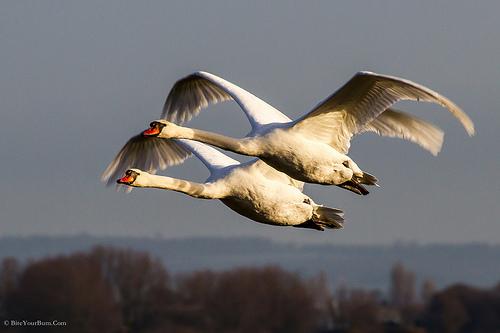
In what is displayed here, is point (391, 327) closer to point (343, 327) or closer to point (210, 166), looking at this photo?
point (343, 327)

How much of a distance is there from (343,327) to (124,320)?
1157cm

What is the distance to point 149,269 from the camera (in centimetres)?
7488

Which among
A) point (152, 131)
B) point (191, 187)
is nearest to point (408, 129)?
point (191, 187)

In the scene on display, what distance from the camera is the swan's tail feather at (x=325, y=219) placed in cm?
2342

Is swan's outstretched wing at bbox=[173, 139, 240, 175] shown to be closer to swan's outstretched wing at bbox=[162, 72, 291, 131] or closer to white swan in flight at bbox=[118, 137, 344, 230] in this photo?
white swan in flight at bbox=[118, 137, 344, 230]

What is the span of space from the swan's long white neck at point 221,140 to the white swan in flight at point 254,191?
693 mm

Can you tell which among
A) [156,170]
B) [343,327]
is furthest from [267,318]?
[156,170]

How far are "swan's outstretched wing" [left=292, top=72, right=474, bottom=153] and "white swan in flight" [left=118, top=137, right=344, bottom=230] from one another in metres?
0.93

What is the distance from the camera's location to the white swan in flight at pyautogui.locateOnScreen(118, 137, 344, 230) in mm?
22031

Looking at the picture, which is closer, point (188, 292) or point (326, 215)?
point (326, 215)

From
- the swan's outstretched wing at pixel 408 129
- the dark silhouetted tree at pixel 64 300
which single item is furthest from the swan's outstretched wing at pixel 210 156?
the dark silhouetted tree at pixel 64 300

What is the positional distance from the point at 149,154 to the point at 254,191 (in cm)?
380

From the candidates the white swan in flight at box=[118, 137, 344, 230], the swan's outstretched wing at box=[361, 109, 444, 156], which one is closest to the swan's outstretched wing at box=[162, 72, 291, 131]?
the white swan in flight at box=[118, 137, 344, 230]

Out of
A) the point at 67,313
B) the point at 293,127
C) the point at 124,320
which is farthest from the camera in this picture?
the point at 124,320
